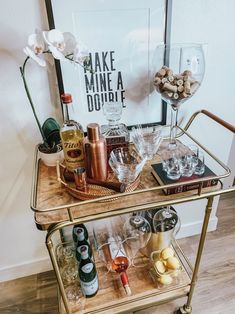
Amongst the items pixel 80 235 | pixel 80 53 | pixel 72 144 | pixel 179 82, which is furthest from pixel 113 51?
pixel 80 235

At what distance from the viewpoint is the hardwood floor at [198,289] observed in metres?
1.27

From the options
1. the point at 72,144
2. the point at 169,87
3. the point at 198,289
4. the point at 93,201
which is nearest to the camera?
the point at 93,201

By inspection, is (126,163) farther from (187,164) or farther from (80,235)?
(80,235)

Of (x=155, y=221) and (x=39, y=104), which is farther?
(x=155, y=221)

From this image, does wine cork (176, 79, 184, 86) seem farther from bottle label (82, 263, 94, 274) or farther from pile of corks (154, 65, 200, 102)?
bottle label (82, 263, 94, 274)

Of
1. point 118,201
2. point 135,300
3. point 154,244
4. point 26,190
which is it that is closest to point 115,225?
point 154,244

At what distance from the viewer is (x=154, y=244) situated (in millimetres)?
1163

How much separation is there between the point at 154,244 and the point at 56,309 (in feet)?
2.03

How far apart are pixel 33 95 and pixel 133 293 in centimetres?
90

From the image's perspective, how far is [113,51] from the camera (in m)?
0.93

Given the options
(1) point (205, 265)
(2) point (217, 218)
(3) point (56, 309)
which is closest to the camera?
(3) point (56, 309)

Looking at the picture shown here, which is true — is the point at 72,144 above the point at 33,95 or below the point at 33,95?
below

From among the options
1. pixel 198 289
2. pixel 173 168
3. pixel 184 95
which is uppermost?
pixel 184 95

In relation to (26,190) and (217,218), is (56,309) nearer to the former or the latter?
(26,190)
